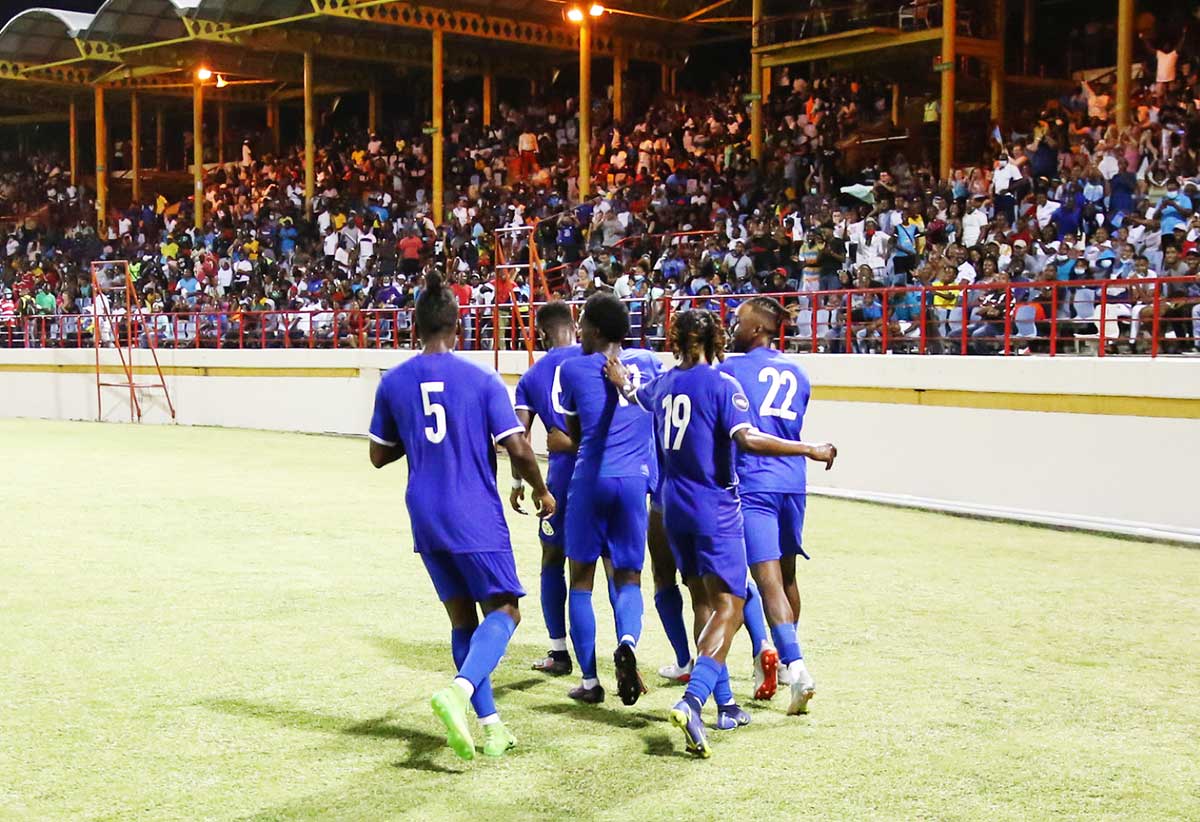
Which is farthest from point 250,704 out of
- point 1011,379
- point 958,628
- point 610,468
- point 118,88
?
point 118,88

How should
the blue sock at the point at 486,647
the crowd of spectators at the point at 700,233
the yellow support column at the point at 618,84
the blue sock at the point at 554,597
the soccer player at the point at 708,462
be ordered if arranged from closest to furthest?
the blue sock at the point at 486,647 → the soccer player at the point at 708,462 → the blue sock at the point at 554,597 → the crowd of spectators at the point at 700,233 → the yellow support column at the point at 618,84

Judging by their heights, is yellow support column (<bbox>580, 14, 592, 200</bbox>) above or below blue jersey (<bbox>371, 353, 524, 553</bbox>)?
above

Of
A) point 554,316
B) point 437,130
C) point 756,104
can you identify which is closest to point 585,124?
point 756,104

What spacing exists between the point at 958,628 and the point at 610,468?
308 cm

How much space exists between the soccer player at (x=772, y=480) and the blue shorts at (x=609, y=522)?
0.49 m

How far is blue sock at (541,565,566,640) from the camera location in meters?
7.26

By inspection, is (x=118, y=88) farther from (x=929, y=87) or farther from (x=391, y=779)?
(x=391, y=779)

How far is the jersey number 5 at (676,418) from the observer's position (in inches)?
241

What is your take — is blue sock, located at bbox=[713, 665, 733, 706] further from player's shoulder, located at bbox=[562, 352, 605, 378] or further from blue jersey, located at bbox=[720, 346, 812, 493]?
player's shoulder, located at bbox=[562, 352, 605, 378]

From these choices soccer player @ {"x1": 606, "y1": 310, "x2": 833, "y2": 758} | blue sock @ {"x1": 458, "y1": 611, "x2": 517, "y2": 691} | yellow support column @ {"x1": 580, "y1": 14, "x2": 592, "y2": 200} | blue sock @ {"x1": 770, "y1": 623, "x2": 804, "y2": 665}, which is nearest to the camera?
blue sock @ {"x1": 458, "y1": 611, "x2": 517, "y2": 691}

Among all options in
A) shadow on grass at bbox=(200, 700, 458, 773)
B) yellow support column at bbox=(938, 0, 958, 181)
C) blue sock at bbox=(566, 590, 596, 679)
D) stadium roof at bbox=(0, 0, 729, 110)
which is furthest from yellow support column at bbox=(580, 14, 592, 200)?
shadow on grass at bbox=(200, 700, 458, 773)

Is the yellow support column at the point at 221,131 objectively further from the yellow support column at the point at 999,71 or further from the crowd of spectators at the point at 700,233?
→ the yellow support column at the point at 999,71

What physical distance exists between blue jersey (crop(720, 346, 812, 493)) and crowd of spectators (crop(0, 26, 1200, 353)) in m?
7.23

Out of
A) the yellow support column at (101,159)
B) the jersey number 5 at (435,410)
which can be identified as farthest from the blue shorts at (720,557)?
the yellow support column at (101,159)
